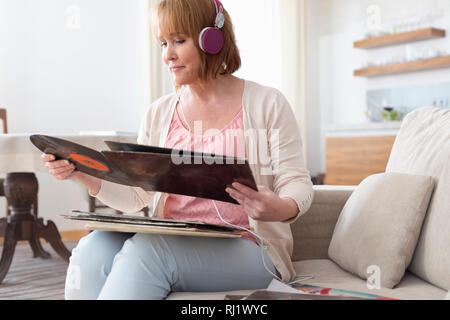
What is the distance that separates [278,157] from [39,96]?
3.19 meters

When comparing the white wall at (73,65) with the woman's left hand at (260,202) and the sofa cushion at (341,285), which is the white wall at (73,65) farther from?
Answer: the woman's left hand at (260,202)

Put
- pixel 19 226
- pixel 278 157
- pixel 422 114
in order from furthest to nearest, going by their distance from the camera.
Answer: pixel 19 226 < pixel 422 114 < pixel 278 157

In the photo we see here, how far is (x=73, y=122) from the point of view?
13.3ft

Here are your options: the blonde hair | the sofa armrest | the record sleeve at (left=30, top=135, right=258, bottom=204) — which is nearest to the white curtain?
the sofa armrest

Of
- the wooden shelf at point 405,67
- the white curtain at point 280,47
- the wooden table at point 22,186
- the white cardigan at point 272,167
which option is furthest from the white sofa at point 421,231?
the white curtain at point 280,47

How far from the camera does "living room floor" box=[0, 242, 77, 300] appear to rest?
2.48 metres

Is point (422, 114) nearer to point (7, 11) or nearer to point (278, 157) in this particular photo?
point (278, 157)

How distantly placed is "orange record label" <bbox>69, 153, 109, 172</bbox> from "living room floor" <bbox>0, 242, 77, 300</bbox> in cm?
149

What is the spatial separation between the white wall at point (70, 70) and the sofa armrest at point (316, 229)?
8.95 ft

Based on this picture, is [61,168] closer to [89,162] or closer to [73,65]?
[89,162]

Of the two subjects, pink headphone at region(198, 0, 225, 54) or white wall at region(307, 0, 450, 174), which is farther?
white wall at region(307, 0, 450, 174)

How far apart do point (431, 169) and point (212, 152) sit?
1.84ft

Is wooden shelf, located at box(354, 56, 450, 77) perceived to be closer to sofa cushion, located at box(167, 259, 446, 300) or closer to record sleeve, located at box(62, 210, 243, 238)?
sofa cushion, located at box(167, 259, 446, 300)
